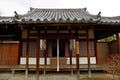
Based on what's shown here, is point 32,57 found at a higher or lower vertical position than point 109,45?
lower

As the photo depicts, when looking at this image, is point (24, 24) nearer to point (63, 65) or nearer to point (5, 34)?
point (63, 65)

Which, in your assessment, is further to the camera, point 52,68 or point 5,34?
point 5,34

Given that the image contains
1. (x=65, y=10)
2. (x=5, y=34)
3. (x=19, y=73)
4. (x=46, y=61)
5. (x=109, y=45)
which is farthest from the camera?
(x=65, y=10)

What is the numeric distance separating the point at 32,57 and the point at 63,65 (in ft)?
9.19

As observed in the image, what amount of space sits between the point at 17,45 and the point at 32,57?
1530mm

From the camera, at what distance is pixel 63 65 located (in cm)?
1173

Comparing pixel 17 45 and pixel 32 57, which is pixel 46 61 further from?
pixel 17 45

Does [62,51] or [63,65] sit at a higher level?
[62,51]

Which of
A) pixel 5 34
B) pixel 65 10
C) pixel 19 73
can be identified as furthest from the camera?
pixel 65 10

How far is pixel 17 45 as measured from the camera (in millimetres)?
13117

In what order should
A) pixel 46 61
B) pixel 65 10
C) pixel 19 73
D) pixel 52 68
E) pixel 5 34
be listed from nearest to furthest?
1. pixel 52 68
2. pixel 19 73
3. pixel 46 61
4. pixel 5 34
5. pixel 65 10

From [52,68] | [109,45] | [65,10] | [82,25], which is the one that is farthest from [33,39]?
[109,45]

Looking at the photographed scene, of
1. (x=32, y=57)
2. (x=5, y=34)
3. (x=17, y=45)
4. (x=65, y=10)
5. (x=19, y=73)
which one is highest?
(x=65, y=10)

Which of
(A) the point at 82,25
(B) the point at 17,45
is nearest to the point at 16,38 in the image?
(B) the point at 17,45
